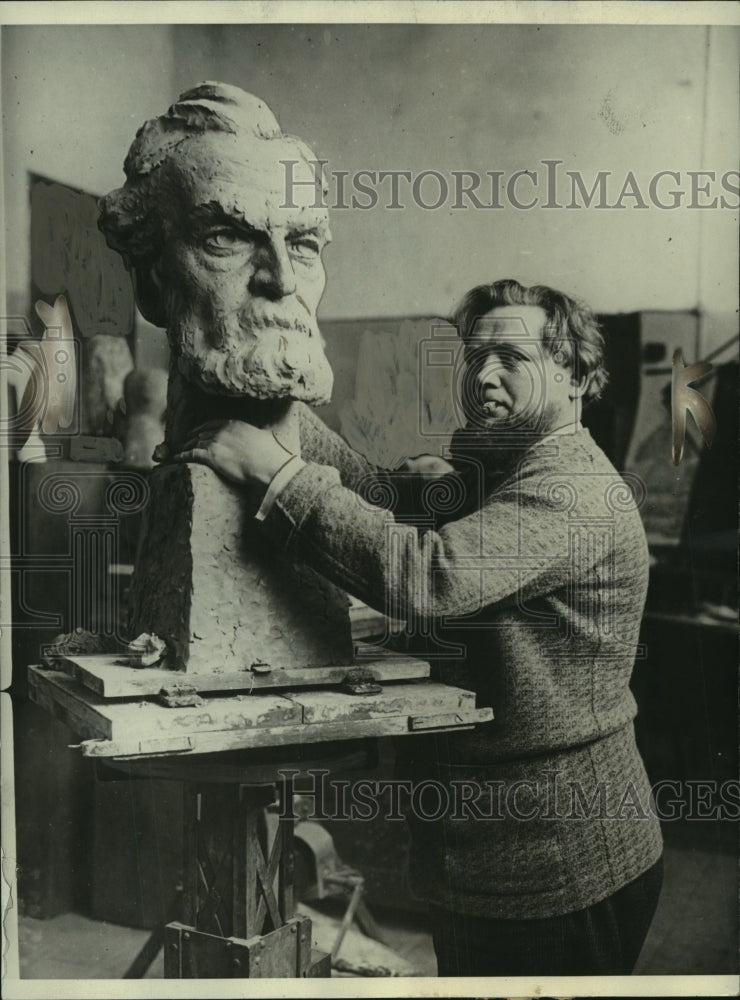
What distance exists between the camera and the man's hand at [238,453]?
2230mm

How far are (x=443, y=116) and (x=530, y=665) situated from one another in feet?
4.52

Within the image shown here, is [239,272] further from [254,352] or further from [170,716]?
[170,716]

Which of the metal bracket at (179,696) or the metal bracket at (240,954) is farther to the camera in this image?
the metal bracket at (240,954)

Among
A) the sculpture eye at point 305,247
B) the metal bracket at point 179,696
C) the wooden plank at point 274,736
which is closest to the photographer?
the wooden plank at point 274,736

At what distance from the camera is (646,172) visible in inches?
98.9

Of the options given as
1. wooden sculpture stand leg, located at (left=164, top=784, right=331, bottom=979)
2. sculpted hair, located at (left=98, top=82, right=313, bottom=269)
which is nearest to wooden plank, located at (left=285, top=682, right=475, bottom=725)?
wooden sculpture stand leg, located at (left=164, top=784, right=331, bottom=979)

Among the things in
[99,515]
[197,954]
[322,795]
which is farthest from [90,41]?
[197,954]

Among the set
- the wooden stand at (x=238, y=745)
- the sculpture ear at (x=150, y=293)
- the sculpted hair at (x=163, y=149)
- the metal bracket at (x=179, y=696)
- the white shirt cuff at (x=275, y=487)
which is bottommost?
the wooden stand at (x=238, y=745)

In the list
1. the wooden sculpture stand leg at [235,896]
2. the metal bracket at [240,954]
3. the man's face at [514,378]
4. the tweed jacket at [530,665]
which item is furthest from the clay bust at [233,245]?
the metal bracket at [240,954]

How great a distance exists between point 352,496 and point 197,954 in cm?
118

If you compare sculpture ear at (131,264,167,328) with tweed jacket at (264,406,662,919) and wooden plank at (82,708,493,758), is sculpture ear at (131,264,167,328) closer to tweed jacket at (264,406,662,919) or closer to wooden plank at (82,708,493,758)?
tweed jacket at (264,406,662,919)

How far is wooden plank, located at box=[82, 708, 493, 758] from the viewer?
1.96 m

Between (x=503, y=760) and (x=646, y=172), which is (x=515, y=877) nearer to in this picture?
(x=503, y=760)

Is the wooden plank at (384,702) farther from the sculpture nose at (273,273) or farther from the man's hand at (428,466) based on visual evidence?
the sculpture nose at (273,273)
